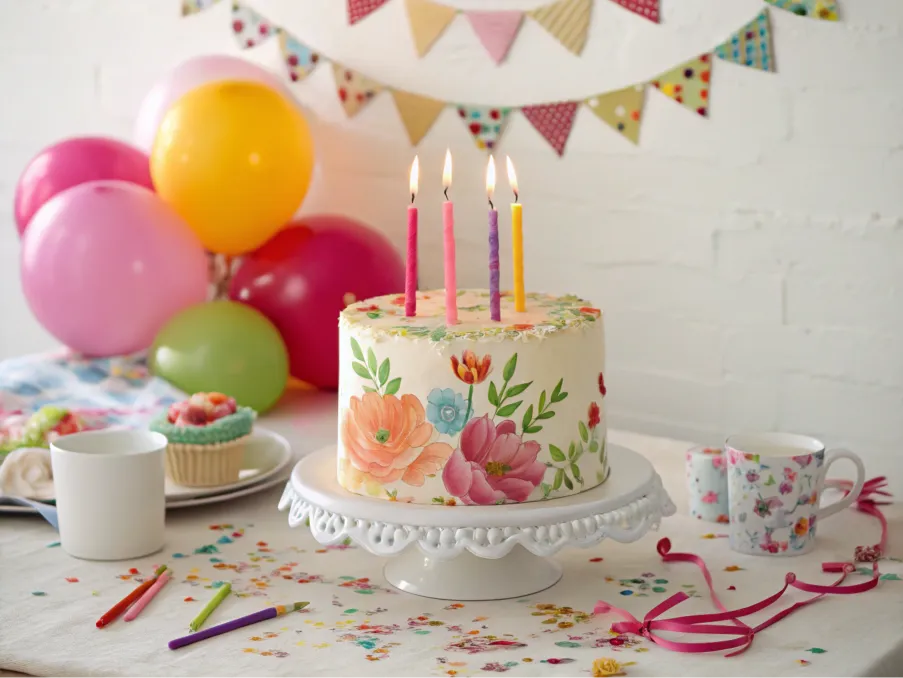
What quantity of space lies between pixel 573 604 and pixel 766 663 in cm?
19

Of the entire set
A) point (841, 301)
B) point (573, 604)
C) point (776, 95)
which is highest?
Result: point (776, 95)

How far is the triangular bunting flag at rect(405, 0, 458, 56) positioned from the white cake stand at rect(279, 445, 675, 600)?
1.12 metres

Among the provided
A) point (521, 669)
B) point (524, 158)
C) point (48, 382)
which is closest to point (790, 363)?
point (524, 158)

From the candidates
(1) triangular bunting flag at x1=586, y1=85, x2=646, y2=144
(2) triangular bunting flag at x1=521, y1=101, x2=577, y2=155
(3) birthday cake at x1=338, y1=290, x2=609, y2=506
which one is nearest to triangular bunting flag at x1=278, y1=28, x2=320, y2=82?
(2) triangular bunting flag at x1=521, y1=101, x2=577, y2=155

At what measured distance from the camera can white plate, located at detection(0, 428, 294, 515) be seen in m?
1.28

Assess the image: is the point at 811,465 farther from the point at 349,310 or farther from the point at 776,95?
the point at 776,95

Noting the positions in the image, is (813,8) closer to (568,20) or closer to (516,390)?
(568,20)

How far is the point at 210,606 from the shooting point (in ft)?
3.33

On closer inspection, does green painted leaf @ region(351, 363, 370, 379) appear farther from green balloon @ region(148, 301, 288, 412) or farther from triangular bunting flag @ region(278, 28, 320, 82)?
triangular bunting flag @ region(278, 28, 320, 82)

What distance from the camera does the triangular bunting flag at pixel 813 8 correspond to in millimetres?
1633

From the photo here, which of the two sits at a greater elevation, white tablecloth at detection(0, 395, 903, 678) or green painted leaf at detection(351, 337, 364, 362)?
green painted leaf at detection(351, 337, 364, 362)

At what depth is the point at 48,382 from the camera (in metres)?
1.79

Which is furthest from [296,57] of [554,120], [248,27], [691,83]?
[691,83]

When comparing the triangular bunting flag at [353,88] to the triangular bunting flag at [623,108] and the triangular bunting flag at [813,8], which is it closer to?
the triangular bunting flag at [623,108]
